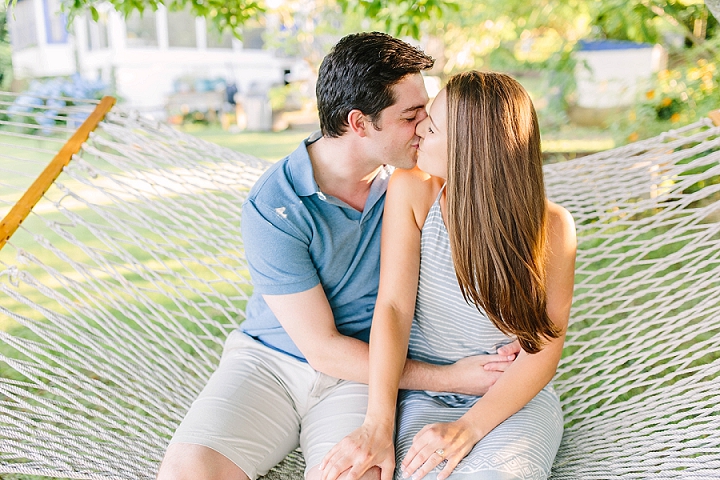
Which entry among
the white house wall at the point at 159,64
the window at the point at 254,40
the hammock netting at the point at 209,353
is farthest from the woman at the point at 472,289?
the window at the point at 254,40

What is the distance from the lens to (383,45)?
1.41 metres

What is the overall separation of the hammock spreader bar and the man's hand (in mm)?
1133

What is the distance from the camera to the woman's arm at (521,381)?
1256 mm

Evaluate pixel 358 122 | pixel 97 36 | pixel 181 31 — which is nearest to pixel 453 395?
pixel 358 122

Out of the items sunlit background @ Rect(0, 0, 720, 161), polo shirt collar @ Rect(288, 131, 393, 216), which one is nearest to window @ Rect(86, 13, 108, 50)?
sunlit background @ Rect(0, 0, 720, 161)

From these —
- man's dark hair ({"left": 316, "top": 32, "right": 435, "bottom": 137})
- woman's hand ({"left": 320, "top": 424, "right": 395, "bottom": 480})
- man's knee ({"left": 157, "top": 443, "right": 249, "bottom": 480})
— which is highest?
man's dark hair ({"left": 316, "top": 32, "right": 435, "bottom": 137})

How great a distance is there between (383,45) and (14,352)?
2.38 metres

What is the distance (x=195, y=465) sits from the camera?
1250mm

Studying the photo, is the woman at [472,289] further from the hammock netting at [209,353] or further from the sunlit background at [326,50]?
the sunlit background at [326,50]

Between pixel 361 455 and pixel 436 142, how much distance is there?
608 mm

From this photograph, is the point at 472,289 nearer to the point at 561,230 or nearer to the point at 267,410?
the point at 561,230

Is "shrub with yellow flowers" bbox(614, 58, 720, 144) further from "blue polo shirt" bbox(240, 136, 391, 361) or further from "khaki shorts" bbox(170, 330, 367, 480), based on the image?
"khaki shorts" bbox(170, 330, 367, 480)

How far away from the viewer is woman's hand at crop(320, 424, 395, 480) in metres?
1.22

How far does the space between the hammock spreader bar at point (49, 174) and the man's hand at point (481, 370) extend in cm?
113
